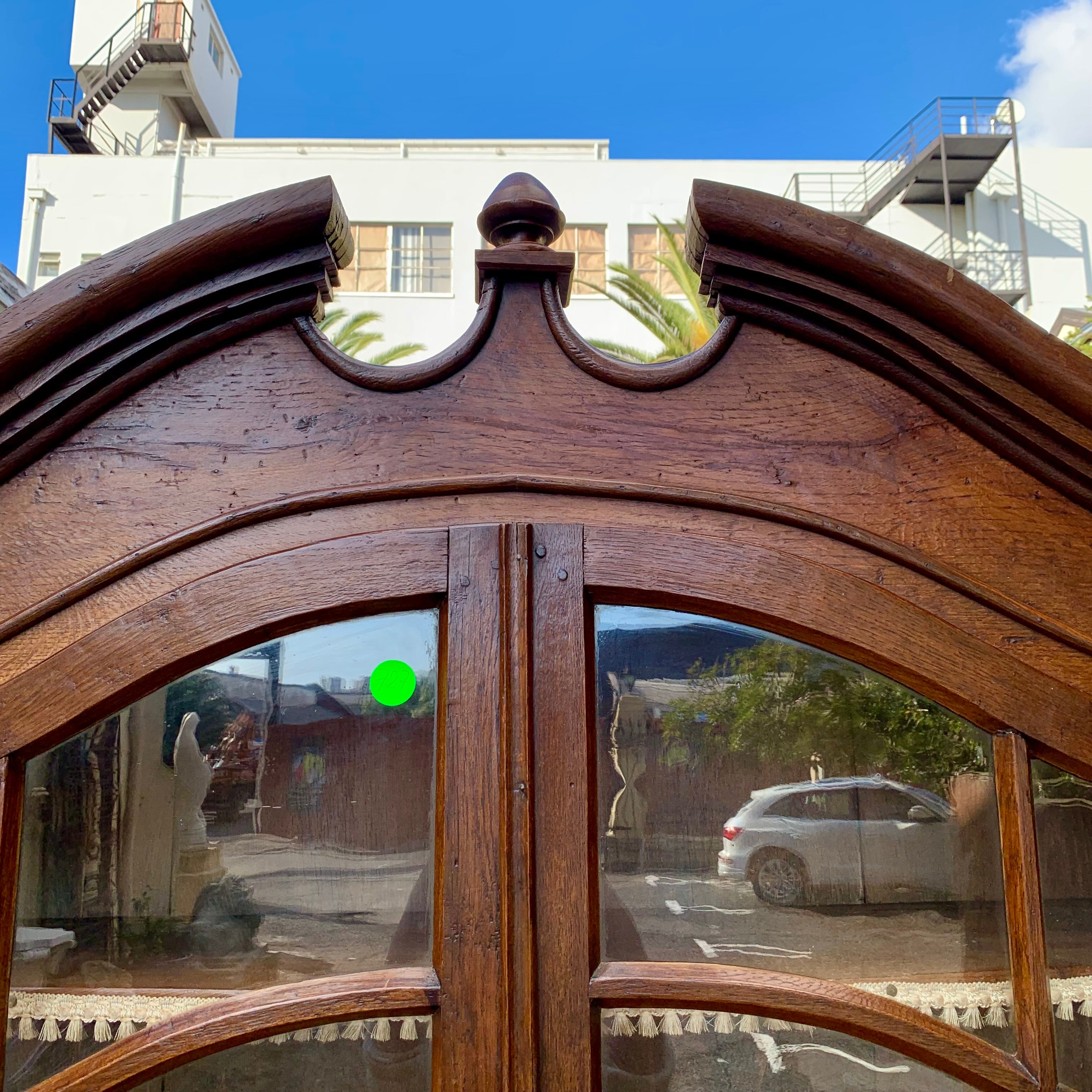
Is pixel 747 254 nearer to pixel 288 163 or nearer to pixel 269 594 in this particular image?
pixel 269 594

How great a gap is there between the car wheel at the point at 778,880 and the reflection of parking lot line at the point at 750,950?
0.04 m

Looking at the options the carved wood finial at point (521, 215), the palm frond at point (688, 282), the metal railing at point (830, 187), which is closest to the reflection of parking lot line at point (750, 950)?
the carved wood finial at point (521, 215)

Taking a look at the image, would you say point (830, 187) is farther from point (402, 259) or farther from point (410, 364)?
point (410, 364)

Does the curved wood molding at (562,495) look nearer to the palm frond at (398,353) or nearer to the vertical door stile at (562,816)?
the vertical door stile at (562,816)

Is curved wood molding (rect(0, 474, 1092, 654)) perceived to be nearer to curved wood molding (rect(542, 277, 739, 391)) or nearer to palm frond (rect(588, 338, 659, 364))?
curved wood molding (rect(542, 277, 739, 391))

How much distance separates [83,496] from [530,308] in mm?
447

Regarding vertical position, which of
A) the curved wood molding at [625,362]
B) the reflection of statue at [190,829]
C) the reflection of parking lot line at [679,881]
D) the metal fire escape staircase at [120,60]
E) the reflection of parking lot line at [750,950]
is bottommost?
the reflection of parking lot line at [750,950]

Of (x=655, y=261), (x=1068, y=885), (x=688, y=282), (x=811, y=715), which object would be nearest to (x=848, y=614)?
(x=811, y=715)

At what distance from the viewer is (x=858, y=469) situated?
0.89m

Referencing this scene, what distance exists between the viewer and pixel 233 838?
2.83 ft

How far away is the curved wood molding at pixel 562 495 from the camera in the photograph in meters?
0.86

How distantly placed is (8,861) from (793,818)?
68cm

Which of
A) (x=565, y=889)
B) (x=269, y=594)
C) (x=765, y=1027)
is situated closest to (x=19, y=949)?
(x=269, y=594)

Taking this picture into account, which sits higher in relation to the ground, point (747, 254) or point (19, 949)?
point (747, 254)
